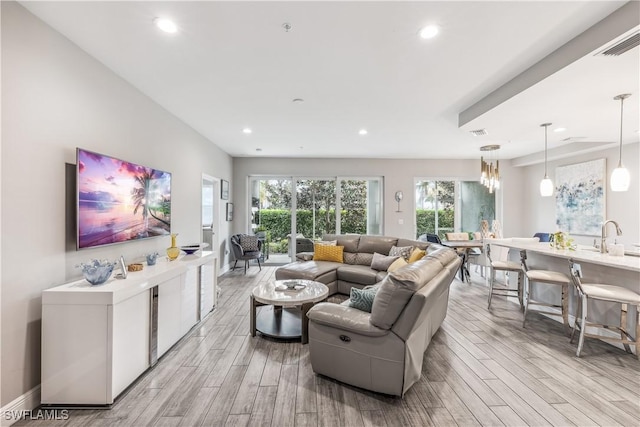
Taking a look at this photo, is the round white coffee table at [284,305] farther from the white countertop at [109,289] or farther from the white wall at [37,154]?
the white wall at [37,154]

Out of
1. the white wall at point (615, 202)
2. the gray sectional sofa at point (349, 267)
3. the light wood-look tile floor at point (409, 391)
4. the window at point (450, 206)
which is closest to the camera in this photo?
the light wood-look tile floor at point (409, 391)

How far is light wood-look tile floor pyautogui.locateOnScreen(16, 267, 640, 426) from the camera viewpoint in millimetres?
1868

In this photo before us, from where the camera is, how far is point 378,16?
75.1 inches

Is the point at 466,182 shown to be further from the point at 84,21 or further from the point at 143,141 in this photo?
the point at 84,21

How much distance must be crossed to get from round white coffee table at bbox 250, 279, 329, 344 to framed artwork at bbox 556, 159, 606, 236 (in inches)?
230

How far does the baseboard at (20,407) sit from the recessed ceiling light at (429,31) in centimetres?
389

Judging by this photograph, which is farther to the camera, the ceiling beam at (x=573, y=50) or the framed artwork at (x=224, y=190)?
the framed artwork at (x=224, y=190)

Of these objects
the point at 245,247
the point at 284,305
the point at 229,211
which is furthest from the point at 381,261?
the point at 229,211

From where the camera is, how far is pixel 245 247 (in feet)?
20.3

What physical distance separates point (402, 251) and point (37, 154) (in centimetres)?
436

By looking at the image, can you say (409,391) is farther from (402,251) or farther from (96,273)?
(96,273)

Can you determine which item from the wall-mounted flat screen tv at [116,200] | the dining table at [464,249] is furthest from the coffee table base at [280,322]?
the dining table at [464,249]

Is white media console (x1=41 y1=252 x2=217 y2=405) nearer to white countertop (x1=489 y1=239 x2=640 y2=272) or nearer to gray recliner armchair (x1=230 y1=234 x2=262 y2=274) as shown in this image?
gray recliner armchair (x1=230 y1=234 x2=262 y2=274)

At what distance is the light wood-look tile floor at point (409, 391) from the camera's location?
1.87m
